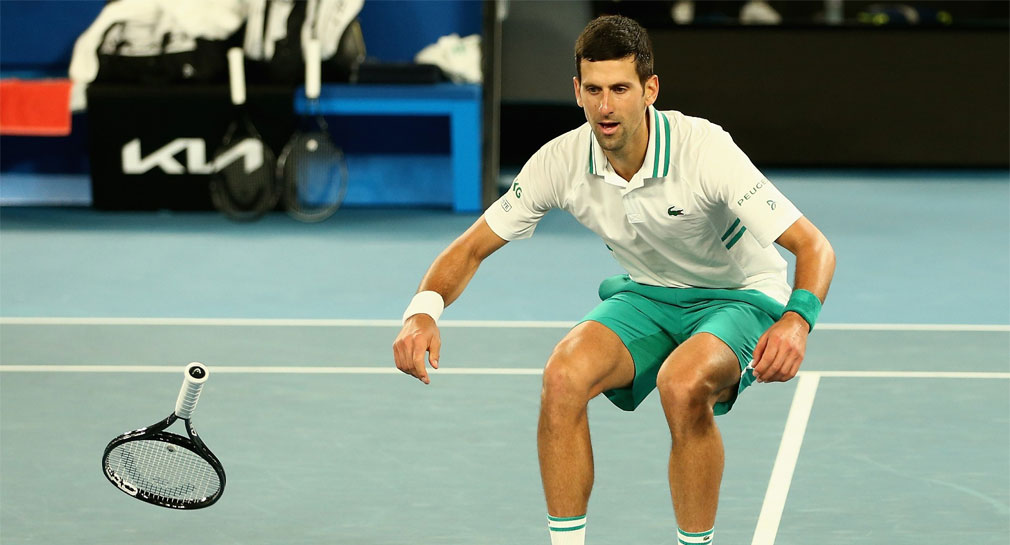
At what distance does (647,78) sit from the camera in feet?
10.7

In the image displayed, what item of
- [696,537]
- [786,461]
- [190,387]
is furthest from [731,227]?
[190,387]

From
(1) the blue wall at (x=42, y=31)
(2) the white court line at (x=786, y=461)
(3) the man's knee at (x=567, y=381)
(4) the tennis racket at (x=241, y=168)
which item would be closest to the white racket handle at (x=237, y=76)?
(4) the tennis racket at (x=241, y=168)

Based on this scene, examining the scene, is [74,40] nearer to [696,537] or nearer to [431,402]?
[431,402]

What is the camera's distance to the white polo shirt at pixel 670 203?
3301mm

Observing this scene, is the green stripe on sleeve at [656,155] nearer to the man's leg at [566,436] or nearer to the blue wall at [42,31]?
the man's leg at [566,436]

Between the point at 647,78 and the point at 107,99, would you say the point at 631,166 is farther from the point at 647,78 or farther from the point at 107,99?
the point at 107,99

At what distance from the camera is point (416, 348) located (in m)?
3.13

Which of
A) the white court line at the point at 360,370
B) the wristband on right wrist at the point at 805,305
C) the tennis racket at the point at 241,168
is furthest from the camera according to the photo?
the tennis racket at the point at 241,168

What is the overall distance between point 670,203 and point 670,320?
311mm

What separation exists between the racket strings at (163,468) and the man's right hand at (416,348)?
56 cm

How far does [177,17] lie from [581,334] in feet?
22.5

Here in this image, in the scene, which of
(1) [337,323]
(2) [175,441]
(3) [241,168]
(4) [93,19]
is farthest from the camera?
(4) [93,19]

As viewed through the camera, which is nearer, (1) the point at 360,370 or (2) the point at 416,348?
(2) the point at 416,348

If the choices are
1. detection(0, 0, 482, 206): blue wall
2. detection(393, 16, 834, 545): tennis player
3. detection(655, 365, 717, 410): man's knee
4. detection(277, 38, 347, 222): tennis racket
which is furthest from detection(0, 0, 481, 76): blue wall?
detection(655, 365, 717, 410): man's knee
